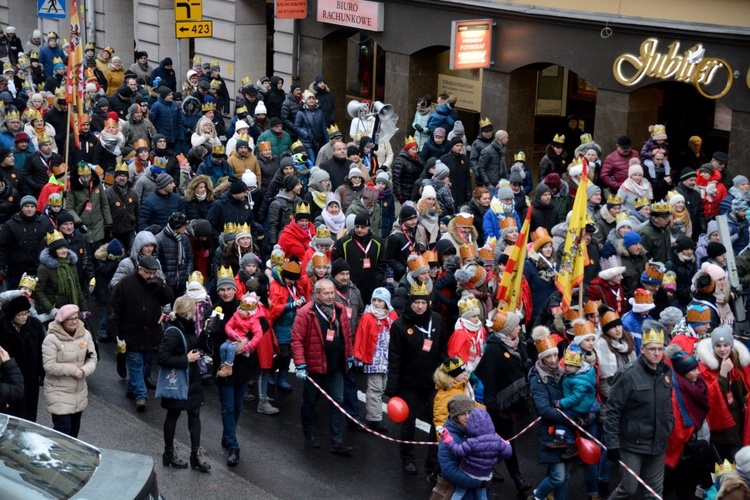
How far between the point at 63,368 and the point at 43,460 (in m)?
2.44

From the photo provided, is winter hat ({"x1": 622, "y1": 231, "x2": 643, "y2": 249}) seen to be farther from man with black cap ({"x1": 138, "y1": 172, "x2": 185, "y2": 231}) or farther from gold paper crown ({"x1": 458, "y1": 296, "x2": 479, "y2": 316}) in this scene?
man with black cap ({"x1": 138, "y1": 172, "x2": 185, "y2": 231})

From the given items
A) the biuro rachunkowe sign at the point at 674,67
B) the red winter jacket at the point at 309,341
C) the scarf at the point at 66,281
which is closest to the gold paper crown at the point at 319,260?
the red winter jacket at the point at 309,341

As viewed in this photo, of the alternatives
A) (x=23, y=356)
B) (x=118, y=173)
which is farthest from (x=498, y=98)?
(x=23, y=356)

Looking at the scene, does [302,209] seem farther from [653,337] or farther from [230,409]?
[653,337]

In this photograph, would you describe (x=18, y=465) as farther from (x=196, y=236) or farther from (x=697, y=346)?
(x=196, y=236)

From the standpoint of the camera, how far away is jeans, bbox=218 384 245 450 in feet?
36.2

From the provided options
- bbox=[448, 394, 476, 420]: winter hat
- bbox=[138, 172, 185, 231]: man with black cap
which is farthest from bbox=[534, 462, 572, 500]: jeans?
bbox=[138, 172, 185, 231]: man with black cap

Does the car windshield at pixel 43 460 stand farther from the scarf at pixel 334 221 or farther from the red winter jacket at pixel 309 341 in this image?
the scarf at pixel 334 221

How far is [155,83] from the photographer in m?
26.4

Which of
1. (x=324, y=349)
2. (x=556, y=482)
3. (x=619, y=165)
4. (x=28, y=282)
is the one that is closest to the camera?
(x=556, y=482)

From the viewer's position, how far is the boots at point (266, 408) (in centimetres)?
1238

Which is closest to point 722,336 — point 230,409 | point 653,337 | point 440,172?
point 653,337

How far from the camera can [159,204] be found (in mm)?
15344

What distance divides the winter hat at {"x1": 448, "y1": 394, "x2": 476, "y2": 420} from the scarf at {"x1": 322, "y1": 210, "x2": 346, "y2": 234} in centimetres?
581
